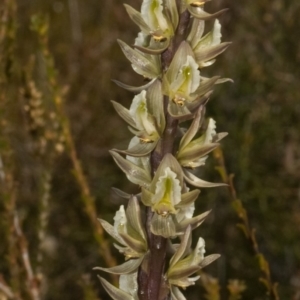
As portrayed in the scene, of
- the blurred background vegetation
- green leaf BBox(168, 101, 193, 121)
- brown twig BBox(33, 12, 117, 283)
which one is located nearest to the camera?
green leaf BBox(168, 101, 193, 121)

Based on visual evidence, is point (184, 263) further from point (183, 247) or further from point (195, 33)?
point (195, 33)

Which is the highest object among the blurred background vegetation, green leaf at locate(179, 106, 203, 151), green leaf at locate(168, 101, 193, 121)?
green leaf at locate(168, 101, 193, 121)

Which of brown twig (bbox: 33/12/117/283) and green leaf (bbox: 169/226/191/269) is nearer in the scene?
green leaf (bbox: 169/226/191/269)

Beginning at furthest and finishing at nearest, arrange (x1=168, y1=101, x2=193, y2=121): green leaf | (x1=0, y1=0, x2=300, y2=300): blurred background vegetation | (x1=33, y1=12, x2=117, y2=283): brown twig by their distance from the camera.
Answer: (x1=0, y1=0, x2=300, y2=300): blurred background vegetation, (x1=33, y1=12, x2=117, y2=283): brown twig, (x1=168, y1=101, x2=193, y2=121): green leaf

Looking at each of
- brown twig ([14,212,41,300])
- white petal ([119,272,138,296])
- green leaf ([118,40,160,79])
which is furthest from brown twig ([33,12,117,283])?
green leaf ([118,40,160,79])

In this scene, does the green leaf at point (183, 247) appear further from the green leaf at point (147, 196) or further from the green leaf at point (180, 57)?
the green leaf at point (180, 57)

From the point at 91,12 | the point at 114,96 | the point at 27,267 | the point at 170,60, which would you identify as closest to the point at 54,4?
the point at 91,12

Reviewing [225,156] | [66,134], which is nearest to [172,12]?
[66,134]

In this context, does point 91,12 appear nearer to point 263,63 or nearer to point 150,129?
point 263,63

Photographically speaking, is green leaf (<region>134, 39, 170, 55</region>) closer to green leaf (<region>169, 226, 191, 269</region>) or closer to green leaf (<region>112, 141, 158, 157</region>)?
green leaf (<region>112, 141, 158, 157</region>)
